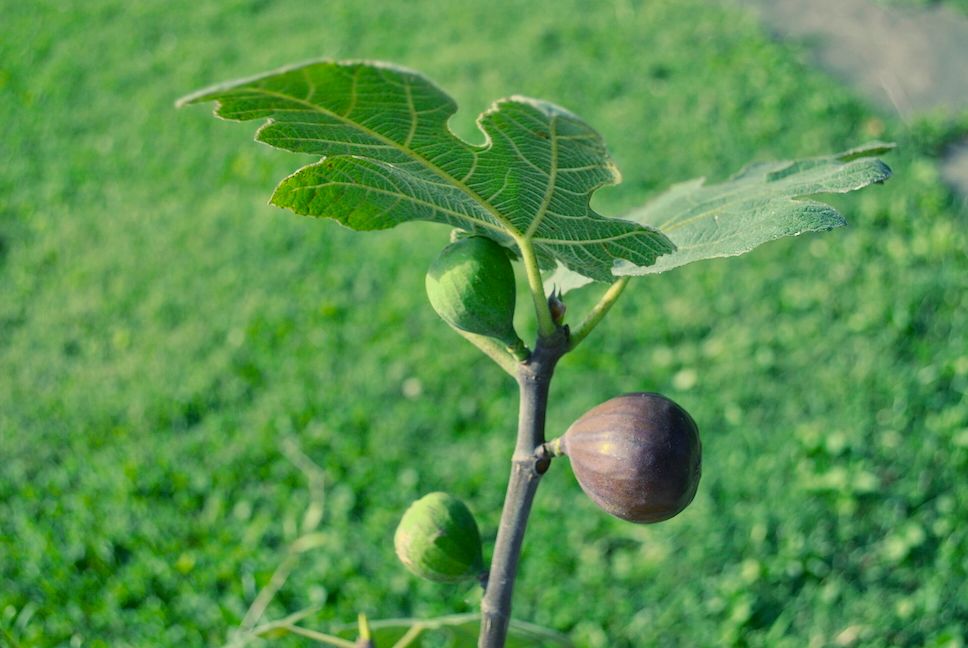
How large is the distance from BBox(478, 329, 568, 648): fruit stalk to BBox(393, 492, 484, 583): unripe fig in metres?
0.09

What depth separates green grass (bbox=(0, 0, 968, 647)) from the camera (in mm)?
2076

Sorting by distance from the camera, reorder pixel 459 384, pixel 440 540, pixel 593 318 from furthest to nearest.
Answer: pixel 459 384 → pixel 440 540 → pixel 593 318

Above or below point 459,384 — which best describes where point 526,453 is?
below

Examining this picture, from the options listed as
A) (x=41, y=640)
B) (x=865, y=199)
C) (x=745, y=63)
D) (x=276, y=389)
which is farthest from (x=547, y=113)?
(x=745, y=63)

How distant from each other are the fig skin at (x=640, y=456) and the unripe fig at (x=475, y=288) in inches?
3.5

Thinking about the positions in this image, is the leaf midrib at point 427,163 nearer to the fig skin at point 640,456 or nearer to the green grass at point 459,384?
the fig skin at point 640,456

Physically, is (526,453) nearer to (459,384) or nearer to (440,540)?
(440,540)

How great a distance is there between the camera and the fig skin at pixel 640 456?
0.68 meters

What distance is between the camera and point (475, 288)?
2.17 feet

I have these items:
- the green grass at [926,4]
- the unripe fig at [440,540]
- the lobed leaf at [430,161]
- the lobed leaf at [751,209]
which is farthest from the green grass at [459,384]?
the lobed leaf at [430,161]

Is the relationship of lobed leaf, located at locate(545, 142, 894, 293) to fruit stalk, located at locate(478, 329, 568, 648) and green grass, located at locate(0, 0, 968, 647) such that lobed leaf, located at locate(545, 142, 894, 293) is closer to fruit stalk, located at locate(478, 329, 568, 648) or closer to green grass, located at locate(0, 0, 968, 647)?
fruit stalk, located at locate(478, 329, 568, 648)

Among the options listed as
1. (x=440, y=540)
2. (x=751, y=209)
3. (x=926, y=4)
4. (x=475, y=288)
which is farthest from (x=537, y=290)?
(x=926, y=4)

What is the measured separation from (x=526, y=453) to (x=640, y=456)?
→ 79 mm

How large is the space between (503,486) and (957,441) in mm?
1031
